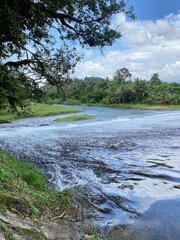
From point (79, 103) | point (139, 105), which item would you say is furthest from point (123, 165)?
point (79, 103)

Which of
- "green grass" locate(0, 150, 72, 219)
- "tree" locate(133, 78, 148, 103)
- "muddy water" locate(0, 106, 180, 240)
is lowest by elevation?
"muddy water" locate(0, 106, 180, 240)

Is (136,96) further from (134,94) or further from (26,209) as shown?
(26,209)

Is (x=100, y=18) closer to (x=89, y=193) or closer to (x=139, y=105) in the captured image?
(x=89, y=193)

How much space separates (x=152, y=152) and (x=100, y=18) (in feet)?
28.4

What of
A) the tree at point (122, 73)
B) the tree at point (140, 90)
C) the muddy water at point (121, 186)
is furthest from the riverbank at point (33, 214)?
the tree at point (122, 73)

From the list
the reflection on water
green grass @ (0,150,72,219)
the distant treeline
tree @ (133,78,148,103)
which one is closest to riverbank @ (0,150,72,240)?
green grass @ (0,150,72,219)

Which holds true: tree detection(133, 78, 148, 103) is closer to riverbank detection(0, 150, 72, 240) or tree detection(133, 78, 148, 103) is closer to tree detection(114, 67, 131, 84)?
tree detection(114, 67, 131, 84)

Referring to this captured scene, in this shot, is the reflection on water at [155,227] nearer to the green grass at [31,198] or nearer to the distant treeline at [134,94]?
the green grass at [31,198]

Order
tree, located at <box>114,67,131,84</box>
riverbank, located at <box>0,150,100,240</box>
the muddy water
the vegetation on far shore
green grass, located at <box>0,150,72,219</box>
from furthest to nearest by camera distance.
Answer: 1. tree, located at <box>114,67,131,84</box>
2. the vegetation on far shore
3. the muddy water
4. green grass, located at <box>0,150,72,219</box>
5. riverbank, located at <box>0,150,100,240</box>

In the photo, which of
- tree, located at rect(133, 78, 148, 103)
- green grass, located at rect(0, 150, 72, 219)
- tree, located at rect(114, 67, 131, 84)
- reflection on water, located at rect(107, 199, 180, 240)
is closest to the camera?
green grass, located at rect(0, 150, 72, 219)

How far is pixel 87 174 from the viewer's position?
11531 mm

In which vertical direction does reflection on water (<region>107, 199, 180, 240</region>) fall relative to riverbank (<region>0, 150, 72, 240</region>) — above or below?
below

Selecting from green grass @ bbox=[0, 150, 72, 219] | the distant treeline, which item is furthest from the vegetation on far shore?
green grass @ bbox=[0, 150, 72, 219]

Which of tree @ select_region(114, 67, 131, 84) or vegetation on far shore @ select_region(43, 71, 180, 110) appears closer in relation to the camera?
vegetation on far shore @ select_region(43, 71, 180, 110)
